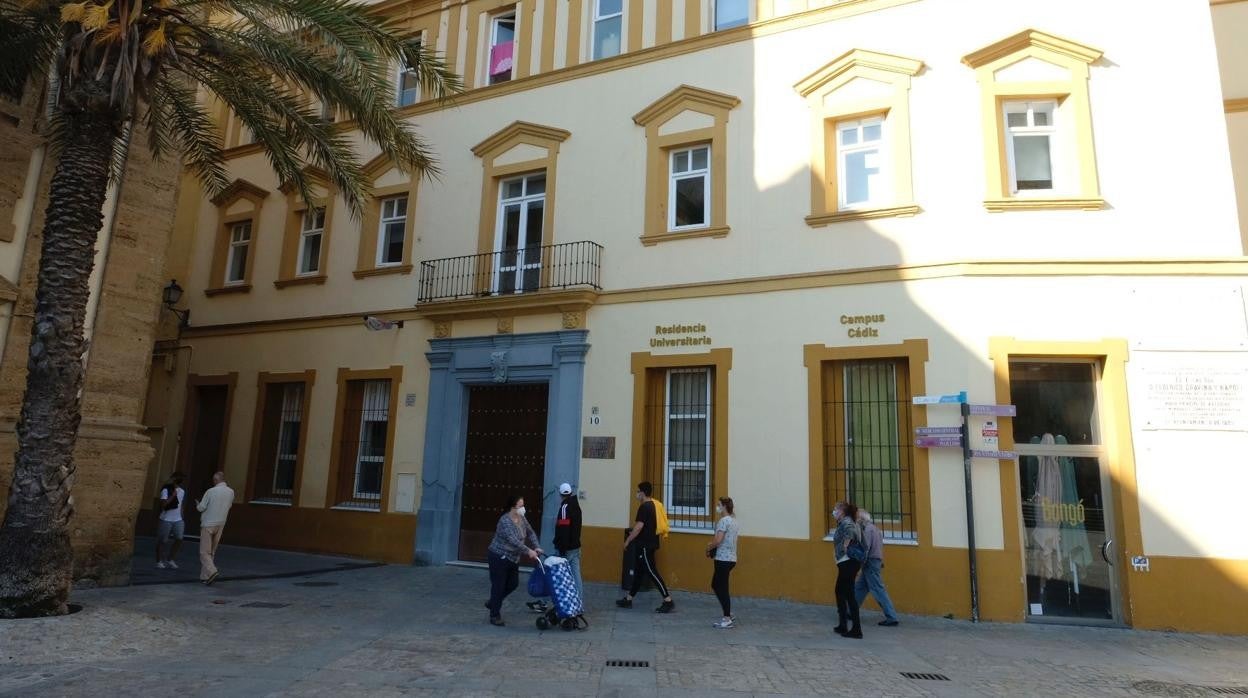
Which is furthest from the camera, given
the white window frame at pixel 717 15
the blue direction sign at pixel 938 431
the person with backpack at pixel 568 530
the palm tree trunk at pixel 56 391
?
the white window frame at pixel 717 15

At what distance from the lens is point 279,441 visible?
1647 centimetres

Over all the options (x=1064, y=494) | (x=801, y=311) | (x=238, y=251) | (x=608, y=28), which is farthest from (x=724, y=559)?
(x=238, y=251)

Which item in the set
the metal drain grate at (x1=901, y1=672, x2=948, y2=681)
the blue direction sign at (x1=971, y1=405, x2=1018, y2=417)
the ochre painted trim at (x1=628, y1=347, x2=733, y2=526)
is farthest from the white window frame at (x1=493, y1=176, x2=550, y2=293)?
the metal drain grate at (x1=901, y1=672, x2=948, y2=681)

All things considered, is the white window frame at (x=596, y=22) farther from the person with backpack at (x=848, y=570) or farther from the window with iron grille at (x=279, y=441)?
the person with backpack at (x=848, y=570)

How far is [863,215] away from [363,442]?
996cm

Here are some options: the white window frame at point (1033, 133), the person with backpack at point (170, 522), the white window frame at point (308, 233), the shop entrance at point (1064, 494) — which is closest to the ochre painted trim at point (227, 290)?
the white window frame at point (308, 233)

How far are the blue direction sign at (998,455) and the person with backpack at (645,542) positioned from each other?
4.18 meters

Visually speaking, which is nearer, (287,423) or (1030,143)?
(1030,143)

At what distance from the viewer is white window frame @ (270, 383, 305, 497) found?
16.2 metres

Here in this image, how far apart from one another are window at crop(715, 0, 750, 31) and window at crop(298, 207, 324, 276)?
350 inches

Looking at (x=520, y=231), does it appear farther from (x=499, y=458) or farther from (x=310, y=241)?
(x=310, y=241)

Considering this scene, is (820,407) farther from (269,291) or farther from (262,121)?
(269,291)

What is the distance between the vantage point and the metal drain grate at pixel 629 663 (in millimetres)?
7344

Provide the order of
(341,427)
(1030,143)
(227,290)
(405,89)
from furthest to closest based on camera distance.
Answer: (227,290)
(405,89)
(341,427)
(1030,143)
